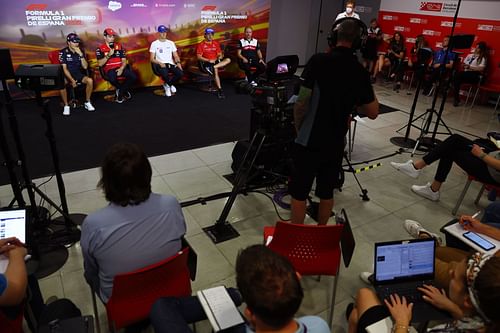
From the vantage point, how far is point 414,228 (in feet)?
8.97

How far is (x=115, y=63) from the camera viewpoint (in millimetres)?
6250

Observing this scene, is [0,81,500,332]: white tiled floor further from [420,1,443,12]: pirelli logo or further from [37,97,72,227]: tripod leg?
[420,1,443,12]: pirelli logo

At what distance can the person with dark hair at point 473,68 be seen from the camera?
6.92 meters

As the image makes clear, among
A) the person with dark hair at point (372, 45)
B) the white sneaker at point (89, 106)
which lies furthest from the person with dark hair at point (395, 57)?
the white sneaker at point (89, 106)

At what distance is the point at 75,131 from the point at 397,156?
4.12m

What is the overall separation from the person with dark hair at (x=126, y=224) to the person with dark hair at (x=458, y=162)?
2643 millimetres

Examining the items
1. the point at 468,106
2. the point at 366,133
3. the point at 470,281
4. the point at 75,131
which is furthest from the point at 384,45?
the point at 470,281

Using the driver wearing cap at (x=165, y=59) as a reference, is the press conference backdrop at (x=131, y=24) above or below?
above

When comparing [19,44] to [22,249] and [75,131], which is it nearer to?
[75,131]

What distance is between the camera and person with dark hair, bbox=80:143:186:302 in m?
1.55

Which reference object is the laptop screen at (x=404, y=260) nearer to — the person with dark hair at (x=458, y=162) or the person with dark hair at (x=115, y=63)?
the person with dark hair at (x=458, y=162)

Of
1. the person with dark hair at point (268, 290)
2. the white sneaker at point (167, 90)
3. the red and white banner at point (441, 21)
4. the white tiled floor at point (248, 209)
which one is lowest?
the white tiled floor at point (248, 209)

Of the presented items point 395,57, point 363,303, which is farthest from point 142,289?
point 395,57

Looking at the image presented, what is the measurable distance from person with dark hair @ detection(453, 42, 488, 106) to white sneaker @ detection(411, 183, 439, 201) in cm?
434
